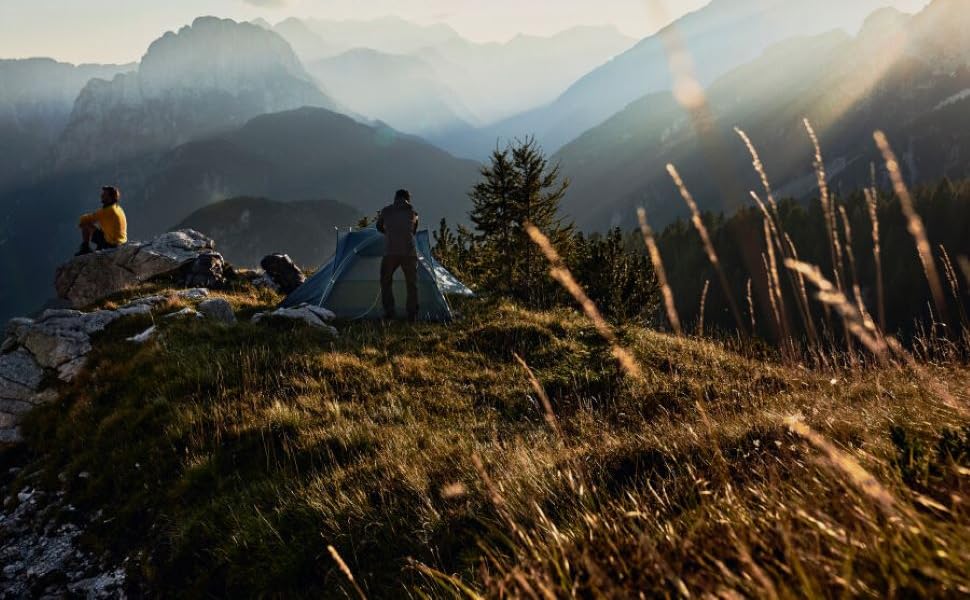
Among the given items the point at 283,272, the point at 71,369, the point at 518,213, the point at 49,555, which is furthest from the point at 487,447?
the point at 518,213

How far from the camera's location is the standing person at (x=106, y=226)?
589 inches

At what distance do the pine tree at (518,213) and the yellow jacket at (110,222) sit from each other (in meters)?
11.9

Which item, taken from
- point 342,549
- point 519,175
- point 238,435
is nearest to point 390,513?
point 342,549

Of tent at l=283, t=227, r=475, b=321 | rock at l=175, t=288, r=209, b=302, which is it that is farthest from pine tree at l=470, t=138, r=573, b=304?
rock at l=175, t=288, r=209, b=302

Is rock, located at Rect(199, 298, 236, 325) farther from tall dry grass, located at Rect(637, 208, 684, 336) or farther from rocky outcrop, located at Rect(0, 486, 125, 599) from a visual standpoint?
tall dry grass, located at Rect(637, 208, 684, 336)

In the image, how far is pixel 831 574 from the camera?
1.33 metres

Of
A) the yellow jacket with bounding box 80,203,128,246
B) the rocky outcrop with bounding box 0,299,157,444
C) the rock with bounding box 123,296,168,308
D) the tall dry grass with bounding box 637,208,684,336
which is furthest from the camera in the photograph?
the yellow jacket with bounding box 80,203,128,246

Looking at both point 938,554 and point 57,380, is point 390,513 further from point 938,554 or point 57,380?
point 57,380

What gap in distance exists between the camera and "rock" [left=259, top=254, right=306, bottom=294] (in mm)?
16469

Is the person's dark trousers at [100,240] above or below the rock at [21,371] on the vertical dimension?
above

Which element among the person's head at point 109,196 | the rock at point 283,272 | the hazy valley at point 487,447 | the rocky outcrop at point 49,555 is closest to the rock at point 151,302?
the hazy valley at point 487,447

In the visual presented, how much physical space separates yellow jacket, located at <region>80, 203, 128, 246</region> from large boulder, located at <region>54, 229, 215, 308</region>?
1.30 feet

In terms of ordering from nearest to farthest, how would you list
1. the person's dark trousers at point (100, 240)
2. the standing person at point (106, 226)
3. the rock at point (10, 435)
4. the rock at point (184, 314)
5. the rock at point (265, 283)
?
the rock at point (10, 435) → the rock at point (184, 314) → the standing person at point (106, 226) → the person's dark trousers at point (100, 240) → the rock at point (265, 283)

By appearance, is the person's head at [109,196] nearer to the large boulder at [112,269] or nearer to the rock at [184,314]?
the large boulder at [112,269]
